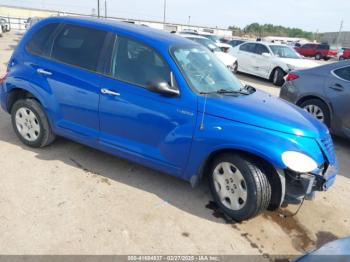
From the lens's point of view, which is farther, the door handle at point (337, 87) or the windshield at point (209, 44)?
the windshield at point (209, 44)

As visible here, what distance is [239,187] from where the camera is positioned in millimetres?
3316

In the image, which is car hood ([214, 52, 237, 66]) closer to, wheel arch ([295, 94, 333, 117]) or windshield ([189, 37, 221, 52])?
windshield ([189, 37, 221, 52])

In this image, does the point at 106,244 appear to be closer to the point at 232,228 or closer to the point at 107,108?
the point at 232,228

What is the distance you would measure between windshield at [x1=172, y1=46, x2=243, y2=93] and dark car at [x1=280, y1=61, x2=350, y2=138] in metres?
2.45

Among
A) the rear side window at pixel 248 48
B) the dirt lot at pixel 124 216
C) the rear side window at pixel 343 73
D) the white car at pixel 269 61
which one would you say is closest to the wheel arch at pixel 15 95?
the dirt lot at pixel 124 216

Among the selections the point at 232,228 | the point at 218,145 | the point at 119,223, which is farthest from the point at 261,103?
the point at 119,223

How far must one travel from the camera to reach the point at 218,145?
3271 mm

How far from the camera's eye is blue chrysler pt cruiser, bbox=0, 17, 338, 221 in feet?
10.5

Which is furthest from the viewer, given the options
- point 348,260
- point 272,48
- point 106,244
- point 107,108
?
point 272,48

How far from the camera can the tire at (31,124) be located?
4.42 metres

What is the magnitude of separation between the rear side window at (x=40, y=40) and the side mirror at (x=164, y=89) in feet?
6.19

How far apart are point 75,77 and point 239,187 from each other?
7.58 feet

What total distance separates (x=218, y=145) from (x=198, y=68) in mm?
1038

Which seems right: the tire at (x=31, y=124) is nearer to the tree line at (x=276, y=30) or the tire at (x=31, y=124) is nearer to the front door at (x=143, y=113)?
the front door at (x=143, y=113)
